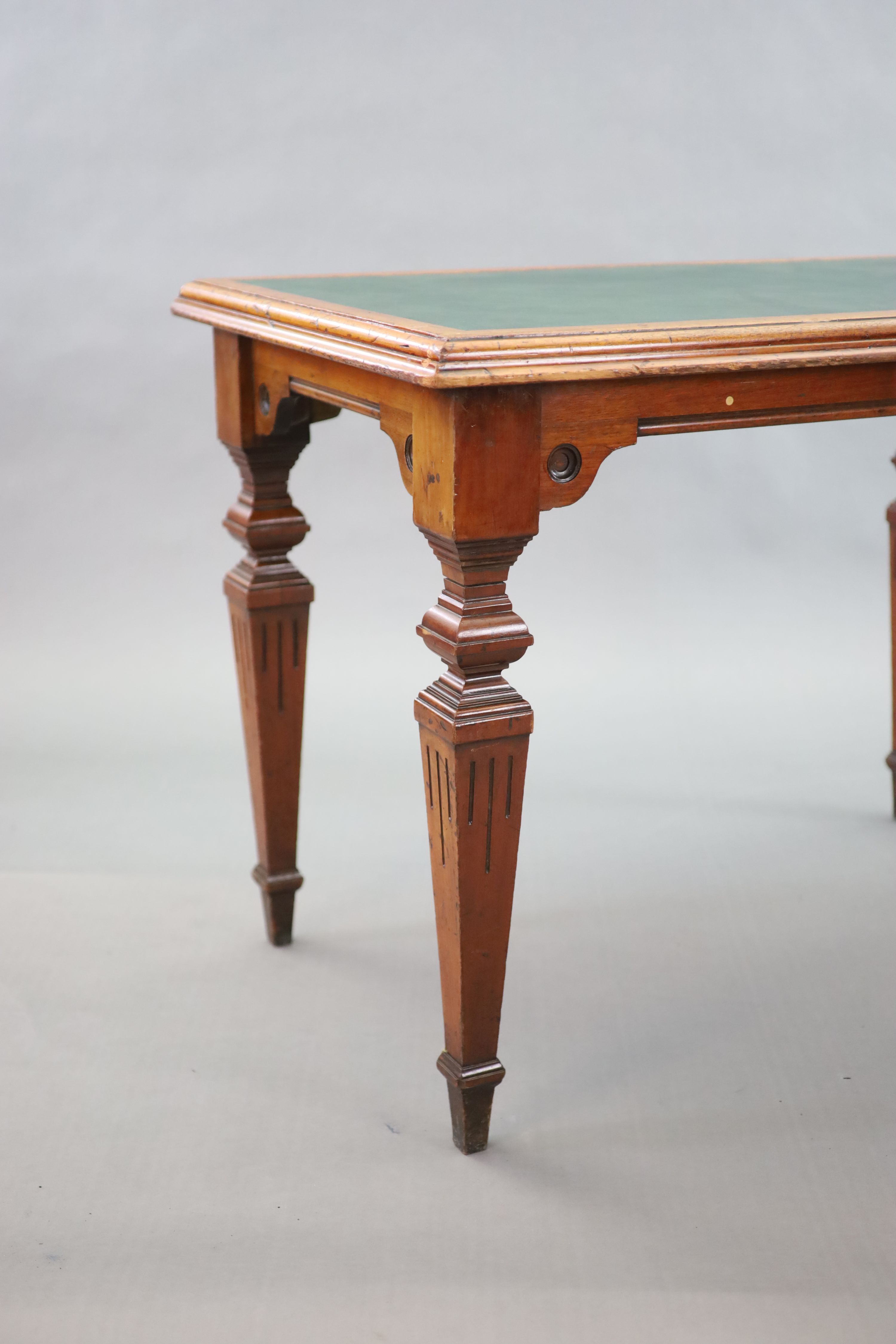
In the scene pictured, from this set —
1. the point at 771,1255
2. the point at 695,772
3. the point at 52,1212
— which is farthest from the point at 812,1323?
the point at 695,772

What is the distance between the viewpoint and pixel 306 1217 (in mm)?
1800

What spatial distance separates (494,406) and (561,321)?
0.58 feet

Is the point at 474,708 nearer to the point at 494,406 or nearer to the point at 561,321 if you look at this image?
the point at 494,406

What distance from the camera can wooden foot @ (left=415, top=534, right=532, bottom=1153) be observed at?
175cm

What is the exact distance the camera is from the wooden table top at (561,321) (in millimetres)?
1617

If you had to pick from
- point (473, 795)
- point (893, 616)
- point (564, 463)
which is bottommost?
point (893, 616)

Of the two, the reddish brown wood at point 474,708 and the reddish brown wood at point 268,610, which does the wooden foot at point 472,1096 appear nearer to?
the reddish brown wood at point 474,708

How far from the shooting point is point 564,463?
1733 millimetres

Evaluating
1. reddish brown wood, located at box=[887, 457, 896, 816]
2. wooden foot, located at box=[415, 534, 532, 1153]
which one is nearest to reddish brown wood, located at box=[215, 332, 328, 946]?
wooden foot, located at box=[415, 534, 532, 1153]

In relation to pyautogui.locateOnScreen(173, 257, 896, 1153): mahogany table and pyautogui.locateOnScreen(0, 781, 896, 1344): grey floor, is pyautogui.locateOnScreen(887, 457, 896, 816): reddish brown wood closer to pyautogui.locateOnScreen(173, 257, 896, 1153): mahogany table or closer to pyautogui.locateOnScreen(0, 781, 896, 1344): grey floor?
pyautogui.locateOnScreen(0, 781, 896, 1344): grey floor

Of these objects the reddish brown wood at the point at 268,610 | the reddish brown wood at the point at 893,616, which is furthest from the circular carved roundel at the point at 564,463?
the reddish brown wood at the point at 893,616

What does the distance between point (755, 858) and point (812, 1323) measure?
1.26m

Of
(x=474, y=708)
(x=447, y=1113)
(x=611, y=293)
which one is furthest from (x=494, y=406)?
(x=447, y=1113)

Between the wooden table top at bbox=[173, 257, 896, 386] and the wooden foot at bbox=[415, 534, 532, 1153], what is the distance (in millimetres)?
212
